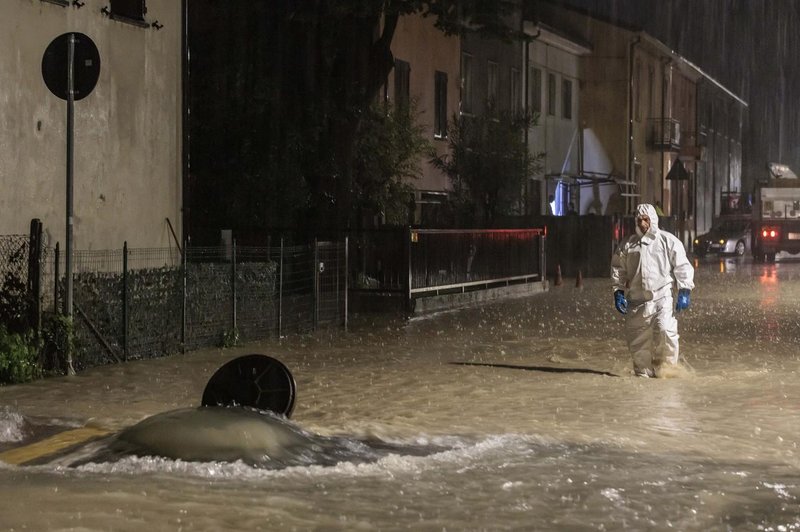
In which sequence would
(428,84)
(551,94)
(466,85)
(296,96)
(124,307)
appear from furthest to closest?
(551,94)
(466,85)
(428,84)
(296,96)
(124,307)

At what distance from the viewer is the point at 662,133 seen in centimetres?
5203

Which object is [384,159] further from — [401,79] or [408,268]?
[401,79]

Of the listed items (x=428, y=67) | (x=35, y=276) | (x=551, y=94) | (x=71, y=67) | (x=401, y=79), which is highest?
(x=551, y=94)

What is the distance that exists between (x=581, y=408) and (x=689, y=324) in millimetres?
8946

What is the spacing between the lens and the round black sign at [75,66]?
40.9 feet

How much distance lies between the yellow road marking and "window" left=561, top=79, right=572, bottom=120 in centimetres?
3575

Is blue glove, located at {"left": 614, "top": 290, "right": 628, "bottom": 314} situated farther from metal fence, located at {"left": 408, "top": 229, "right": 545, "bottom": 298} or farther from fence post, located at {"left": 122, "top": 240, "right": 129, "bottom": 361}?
metal fence, located at {"left": 408, "top": 229, "right": 545, "bottom": 298}

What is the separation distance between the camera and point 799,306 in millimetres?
23375

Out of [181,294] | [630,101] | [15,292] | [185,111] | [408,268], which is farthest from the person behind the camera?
[630,101]

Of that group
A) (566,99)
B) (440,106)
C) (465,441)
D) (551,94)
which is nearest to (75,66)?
(465,441)

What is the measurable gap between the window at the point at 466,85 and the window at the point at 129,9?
703 inches

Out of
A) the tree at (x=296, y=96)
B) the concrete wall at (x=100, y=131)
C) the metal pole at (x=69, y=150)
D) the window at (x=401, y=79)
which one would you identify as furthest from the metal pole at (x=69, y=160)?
the window at (x=401, y=79)

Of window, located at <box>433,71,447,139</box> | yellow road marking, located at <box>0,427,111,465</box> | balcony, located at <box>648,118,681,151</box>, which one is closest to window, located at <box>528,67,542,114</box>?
window, located at <box>433,71,447,139</box>

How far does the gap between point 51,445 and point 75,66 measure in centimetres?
471
